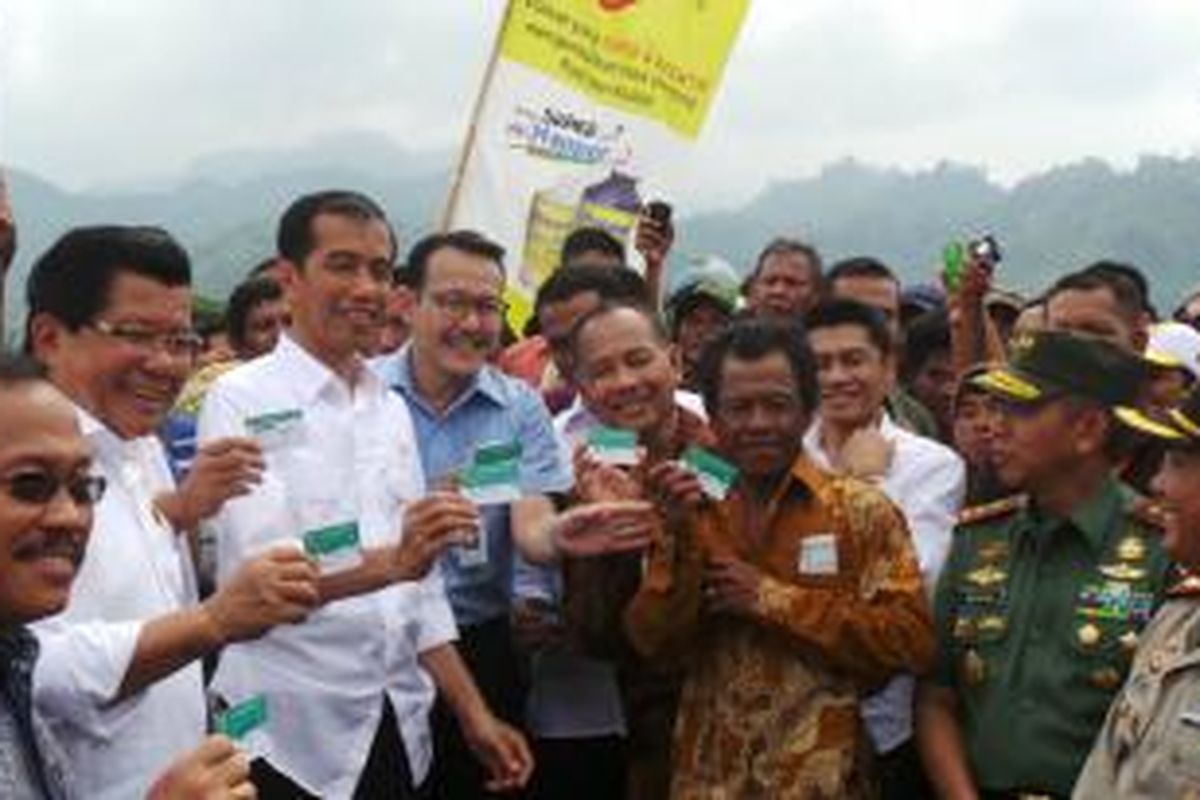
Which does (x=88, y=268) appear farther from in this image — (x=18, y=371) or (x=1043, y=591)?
(x=1043, y=591)

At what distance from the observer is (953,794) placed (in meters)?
4.04

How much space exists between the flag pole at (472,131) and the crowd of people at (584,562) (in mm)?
2800

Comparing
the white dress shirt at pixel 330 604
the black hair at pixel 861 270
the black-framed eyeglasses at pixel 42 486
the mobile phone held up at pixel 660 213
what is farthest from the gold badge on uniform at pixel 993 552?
the mobile phone held up at pixel 660 213

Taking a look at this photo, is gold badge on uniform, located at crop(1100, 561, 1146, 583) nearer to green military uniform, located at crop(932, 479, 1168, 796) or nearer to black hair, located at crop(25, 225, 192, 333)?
green military uniform, located at crop(932, 479, 1168, 796)

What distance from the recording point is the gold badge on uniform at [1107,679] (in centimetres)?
385

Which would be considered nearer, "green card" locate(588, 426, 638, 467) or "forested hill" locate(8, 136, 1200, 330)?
"green card" locate(588, 426, 638, 467)

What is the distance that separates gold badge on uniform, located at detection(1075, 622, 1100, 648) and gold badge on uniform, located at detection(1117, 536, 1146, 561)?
0.20m

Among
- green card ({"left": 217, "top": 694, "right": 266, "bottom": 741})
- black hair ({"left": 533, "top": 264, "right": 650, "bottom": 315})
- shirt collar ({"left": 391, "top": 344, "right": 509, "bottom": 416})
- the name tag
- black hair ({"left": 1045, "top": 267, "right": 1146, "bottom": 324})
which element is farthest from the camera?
black hair ({"left": 533, "top": 264, "right": 650, "bottom": 315})

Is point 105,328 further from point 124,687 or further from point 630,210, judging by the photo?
point 630,210

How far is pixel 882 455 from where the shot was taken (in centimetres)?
497

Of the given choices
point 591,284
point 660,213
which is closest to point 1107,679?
point 591,284

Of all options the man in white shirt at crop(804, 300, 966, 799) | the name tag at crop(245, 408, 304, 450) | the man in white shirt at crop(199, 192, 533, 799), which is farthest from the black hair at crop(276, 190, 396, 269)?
the man in white shirt at crop(804, 300, 966, 799)

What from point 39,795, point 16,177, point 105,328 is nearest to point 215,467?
point 105,328

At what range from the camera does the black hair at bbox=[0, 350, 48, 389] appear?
256 cm
